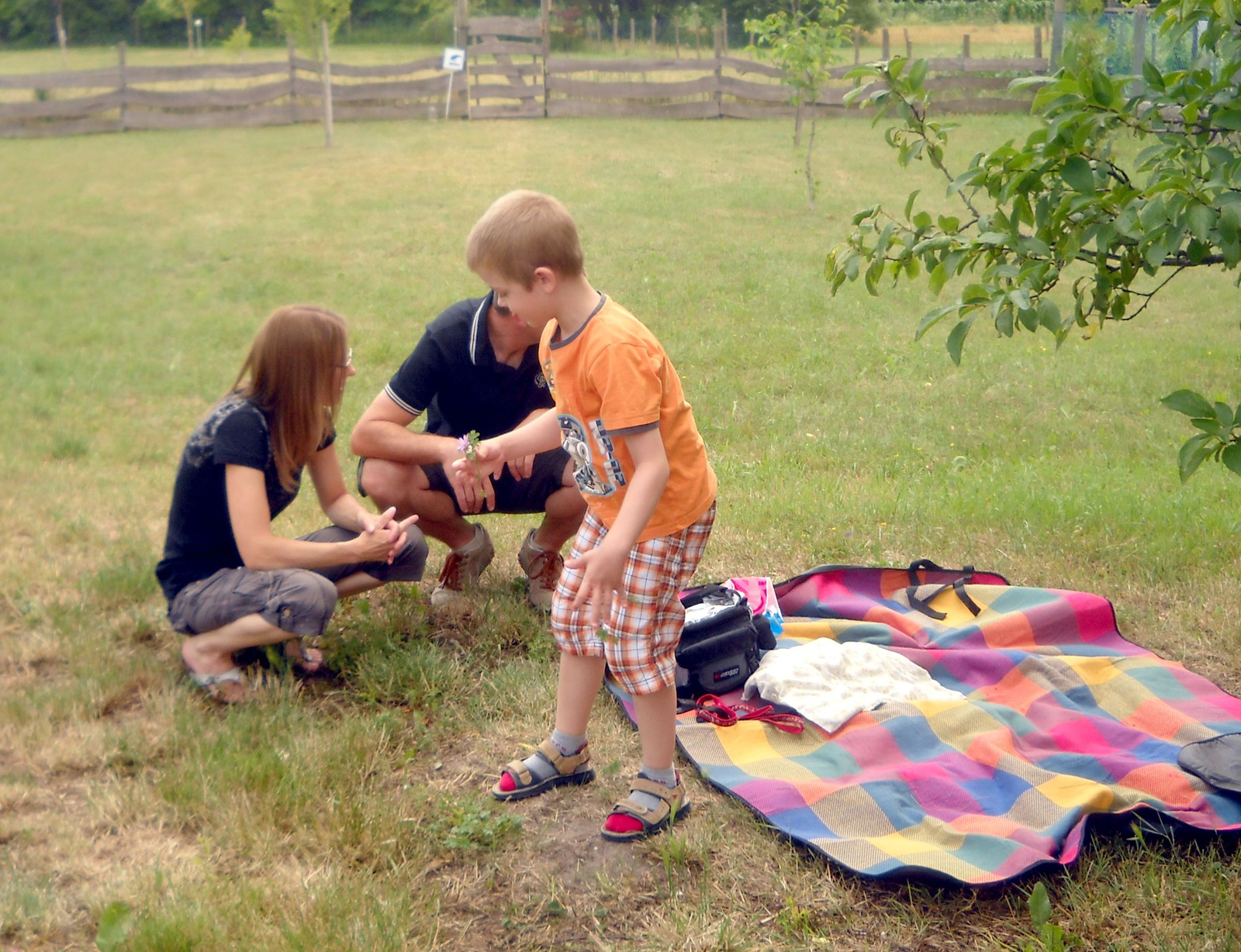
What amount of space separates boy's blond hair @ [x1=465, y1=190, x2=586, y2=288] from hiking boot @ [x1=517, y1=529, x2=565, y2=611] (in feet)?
5.73

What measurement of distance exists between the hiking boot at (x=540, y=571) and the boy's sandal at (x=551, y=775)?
107 centimetres

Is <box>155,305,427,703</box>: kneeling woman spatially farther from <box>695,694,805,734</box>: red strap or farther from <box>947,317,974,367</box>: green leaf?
<box>947,317,974,367</box>: green leaf

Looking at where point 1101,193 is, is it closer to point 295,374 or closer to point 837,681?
point 837,681

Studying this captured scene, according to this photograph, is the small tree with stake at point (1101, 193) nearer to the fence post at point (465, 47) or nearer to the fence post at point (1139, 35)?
the fence post at point (1139, 35)

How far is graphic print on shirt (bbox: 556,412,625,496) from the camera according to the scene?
2.61 m

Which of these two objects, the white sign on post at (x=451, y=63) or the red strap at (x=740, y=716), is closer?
the red strap at (x=740, y=716)

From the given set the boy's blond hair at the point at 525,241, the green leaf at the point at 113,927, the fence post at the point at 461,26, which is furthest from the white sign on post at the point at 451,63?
the green leaf at the point at 113,927

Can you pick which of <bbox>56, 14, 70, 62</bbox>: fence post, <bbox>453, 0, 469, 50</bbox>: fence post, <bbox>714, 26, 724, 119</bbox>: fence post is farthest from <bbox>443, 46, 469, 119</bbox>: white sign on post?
<bbox>56, 14, 70, 62</bbox>: fence post

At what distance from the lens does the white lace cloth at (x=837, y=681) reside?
332 cm

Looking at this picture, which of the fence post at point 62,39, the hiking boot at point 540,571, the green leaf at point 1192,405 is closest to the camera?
the green leaf at point 1192,405

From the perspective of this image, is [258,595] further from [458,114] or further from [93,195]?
[458,114]

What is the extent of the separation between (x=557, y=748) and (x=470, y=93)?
23.5 metres

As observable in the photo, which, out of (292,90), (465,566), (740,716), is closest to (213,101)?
(292,90)

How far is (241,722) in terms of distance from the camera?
10.6ft
